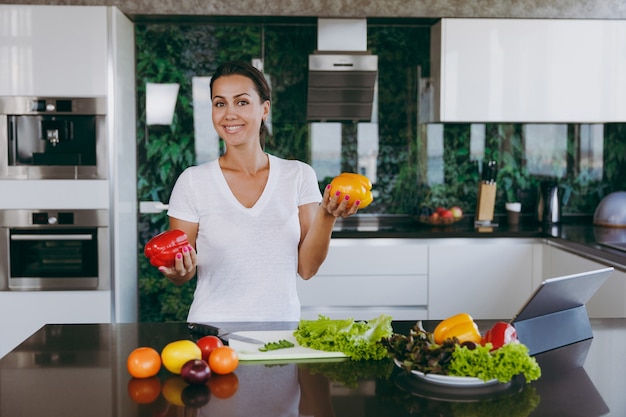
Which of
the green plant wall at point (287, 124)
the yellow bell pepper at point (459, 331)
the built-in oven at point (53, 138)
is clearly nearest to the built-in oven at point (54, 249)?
the built-in oven at point (53, 138)

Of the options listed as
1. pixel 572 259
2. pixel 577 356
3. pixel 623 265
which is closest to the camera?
pixel 577 356

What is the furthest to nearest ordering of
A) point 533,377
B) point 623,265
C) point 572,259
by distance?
point 572,259 < point 623,265 < point 533,377

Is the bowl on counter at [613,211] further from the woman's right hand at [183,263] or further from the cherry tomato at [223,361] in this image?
the cherry tomato at [223,361]

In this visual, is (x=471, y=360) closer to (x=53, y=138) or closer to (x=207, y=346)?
(x=207, y=346)

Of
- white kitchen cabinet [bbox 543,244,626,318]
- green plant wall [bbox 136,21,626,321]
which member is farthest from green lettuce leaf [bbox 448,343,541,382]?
green plant wall [bbox 136,21,626,321]

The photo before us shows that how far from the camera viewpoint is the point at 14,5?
376 centimetres

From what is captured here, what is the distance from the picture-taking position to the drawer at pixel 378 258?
398 centimetres

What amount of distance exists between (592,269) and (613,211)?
3.76ft

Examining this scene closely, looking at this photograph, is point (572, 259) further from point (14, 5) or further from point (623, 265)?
point (14, 5)

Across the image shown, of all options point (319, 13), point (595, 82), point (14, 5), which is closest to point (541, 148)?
→ point (595, 82)

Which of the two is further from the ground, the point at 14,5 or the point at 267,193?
the point at 14,5

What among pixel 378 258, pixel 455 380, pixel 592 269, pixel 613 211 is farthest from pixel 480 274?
pixel 455 380

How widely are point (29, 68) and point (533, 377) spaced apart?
3.21 m

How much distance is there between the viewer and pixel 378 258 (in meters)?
3.99
